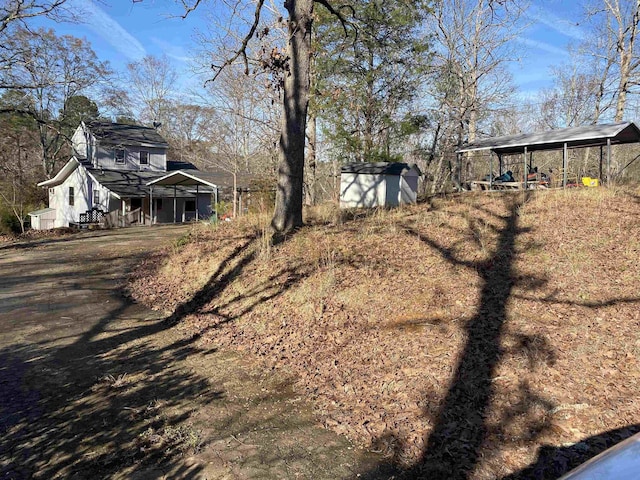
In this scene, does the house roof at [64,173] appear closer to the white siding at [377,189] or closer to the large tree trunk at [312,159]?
the large tree trunk at [312,159]

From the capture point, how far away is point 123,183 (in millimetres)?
27500

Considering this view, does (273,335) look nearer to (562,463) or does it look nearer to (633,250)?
(562,463)

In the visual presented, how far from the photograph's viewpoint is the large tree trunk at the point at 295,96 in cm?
877

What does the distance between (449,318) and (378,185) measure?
30.2ft

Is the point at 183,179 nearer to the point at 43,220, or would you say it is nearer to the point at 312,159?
the point at 312,159

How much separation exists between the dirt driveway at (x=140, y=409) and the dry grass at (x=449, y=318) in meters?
0.41

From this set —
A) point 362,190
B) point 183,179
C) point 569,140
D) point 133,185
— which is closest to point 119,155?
point 133,185

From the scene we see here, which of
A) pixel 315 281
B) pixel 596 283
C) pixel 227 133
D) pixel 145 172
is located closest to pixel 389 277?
pixel 315 281

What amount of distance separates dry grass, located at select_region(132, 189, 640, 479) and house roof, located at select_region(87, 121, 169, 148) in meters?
23.2

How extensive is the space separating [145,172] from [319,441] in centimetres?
3044

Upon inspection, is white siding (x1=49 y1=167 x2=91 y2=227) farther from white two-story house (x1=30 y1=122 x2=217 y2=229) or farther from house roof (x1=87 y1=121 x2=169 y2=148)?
house roof (x1=87 y1=121 x2=169 y2=148)

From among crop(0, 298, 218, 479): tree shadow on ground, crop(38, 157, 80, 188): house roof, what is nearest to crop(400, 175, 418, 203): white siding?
crop(0, 298, 218, 479): tree shadow on ground

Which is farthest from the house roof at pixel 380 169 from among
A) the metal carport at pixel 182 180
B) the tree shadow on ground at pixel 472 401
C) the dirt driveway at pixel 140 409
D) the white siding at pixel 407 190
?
the metal carport at pixel 182 180

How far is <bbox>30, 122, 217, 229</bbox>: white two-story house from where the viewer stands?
89.4 ft
